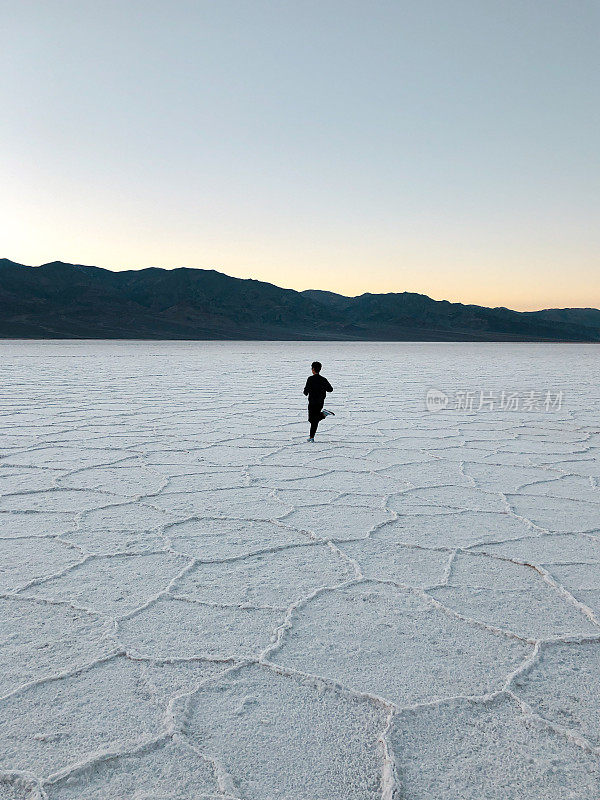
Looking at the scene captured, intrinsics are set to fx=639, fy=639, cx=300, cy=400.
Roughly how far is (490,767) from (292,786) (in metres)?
0.38

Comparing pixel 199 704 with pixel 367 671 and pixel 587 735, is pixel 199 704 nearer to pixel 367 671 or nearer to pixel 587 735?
pixel 367 671

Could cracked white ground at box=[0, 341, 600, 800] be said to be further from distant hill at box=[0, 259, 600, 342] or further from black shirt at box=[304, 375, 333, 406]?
distant hill at box=[0, 259, 600, 342]

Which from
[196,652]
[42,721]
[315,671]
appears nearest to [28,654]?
[42,721]

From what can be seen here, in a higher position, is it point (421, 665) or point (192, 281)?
point (192, 281)

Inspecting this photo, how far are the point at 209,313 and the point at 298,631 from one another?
388 ft

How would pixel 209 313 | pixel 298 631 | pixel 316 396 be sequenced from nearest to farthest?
pixel 298 631
pixel 316 396
pixel 209 313

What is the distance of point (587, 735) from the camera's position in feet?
4.30

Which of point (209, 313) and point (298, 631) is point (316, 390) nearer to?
point (298, 631)

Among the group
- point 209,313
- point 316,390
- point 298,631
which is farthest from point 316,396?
point 209,313

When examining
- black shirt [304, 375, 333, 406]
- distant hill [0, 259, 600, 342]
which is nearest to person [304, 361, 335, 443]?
black shirt [304, 375, 333, 406]

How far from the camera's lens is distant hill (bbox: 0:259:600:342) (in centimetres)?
Answer: 9469

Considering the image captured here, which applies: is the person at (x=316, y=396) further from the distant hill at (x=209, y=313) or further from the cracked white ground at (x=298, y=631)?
the distant hill at (x=209, y=313)

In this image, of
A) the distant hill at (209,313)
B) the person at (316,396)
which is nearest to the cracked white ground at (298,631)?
the person at (316,396)

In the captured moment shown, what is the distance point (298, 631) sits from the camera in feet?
5.75
